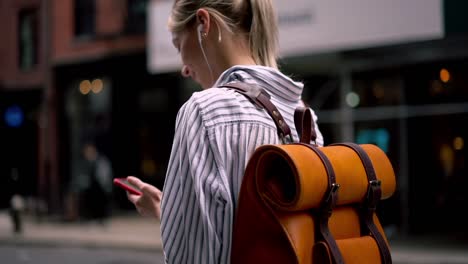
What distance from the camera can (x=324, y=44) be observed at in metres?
14.0

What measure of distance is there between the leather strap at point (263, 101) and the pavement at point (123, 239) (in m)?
9.67

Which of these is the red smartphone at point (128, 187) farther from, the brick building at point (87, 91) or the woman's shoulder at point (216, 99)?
the brick building at point (87, 91)

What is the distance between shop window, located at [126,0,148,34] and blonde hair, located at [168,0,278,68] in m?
17.3

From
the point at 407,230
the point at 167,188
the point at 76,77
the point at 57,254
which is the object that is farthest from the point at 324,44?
the point at 167,188

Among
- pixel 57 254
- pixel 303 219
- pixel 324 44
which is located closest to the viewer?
pixel 303 219

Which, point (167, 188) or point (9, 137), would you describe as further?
point (9, 137)

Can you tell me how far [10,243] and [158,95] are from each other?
782cm

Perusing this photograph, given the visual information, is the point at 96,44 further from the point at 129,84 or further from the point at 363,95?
the point at 363,95

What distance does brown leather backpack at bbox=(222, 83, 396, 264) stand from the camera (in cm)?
143

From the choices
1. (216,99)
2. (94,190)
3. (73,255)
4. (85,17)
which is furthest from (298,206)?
(85,17)

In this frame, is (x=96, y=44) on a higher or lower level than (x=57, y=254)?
higher

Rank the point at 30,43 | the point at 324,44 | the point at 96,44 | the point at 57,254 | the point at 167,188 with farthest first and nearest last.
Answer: the point at 30,43 < the point at 96,44 < the point at 324,44 < the point at 57,254 < the point at 167,188

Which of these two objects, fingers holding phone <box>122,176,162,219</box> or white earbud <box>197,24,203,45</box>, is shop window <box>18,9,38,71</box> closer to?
fingers holding phone <box>122,176,162,219</box>

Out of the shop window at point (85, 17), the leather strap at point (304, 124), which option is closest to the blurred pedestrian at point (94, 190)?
the shop window at point (85, 17)
